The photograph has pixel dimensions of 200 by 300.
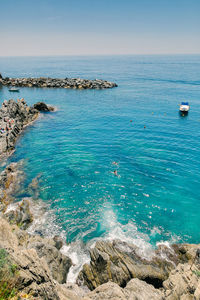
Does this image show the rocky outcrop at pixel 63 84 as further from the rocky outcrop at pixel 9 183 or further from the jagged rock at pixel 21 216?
the jagged rock at pixel 21 216

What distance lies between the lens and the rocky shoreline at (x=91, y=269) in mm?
9039

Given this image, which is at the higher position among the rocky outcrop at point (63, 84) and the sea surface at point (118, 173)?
the rocky outcrop at point (63, 84)

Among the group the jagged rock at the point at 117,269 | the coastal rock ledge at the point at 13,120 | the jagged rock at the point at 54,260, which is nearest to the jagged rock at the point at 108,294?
the jagged rock at the point at 117,269

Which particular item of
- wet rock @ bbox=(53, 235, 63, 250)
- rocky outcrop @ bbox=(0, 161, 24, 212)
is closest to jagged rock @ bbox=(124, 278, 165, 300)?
wet rock @ bbox=(53, 235, 63, 250)

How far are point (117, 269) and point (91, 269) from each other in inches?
103

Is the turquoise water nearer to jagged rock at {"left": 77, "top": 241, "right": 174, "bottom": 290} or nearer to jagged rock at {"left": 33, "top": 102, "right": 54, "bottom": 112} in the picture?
jagged rock at {"left": 77, "top": 241, "right": 174, "bottom": 290}

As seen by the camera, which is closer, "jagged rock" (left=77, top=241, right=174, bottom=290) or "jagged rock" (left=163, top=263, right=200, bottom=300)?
"jagged rock" (left=163, top=263, right=200, bottom=300)

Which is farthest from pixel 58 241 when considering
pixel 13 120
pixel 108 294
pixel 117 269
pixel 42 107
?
pixel 42 107

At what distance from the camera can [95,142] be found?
46.8m

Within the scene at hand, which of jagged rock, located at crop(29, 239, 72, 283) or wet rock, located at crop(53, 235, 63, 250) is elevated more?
jagged rock, located at crop(29, 239, 72, 283)

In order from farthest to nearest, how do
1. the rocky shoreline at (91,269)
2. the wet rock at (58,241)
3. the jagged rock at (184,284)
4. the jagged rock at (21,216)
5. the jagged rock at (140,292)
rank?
the jagged rock at (21,216), the wet rock at (58,241), the jagged rock at (140,292), the jagged rock at (184,284), the rocky shoreline at (91,269)

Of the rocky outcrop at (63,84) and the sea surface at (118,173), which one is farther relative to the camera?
the rocky outcrop at (63,84)

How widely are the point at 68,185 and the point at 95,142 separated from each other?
17.8 meters

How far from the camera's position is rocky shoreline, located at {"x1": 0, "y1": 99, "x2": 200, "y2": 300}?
9039 millimetres
